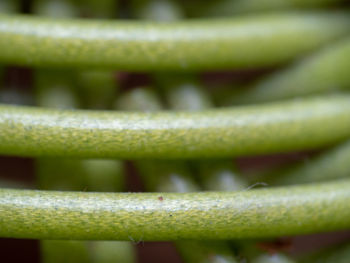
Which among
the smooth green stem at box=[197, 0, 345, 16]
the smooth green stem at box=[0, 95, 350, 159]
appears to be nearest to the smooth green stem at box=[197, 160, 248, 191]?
the smooth green stem at box=[0, 95, 350, 159]

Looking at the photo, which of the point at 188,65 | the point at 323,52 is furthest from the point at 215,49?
the point at 323,52

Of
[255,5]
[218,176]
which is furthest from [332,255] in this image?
[255,5]

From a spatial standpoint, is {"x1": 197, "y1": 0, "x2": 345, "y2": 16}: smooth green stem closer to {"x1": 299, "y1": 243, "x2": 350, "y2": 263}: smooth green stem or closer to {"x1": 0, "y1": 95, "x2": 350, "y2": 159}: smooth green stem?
{"x1": 0, "y1": 95, "x2": 350, "y2": 159}: smooth green stem

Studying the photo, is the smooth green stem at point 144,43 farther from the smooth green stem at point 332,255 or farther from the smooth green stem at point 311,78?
the smooth green stem at point 332,255

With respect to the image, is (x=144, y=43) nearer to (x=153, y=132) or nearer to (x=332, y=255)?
(x=153, y=132)

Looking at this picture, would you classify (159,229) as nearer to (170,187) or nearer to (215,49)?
(170,187)
